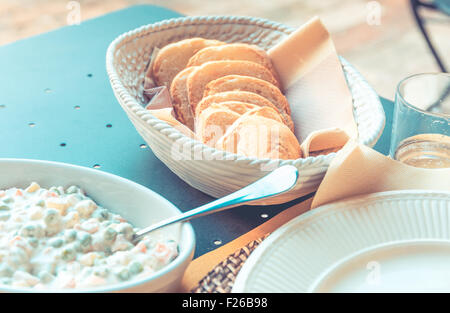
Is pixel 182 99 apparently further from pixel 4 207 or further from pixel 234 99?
pixel 4 207

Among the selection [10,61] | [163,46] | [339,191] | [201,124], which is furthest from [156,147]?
[10,61]

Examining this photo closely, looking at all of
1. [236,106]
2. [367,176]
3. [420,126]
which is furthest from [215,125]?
[420,126]

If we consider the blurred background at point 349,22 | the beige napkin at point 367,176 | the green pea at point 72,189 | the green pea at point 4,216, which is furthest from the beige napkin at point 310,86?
the blurred background at point 349,22

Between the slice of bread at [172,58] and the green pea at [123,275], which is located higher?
the slice of bread at [172,58]

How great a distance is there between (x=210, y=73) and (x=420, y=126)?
17.0 inches

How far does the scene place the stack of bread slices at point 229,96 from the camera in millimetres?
880

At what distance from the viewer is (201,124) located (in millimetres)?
955

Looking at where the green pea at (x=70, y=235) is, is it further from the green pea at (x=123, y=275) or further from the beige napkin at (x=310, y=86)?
the beige napkin at (x=310, y=86)

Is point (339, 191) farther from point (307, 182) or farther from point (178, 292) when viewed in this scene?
point (178, 292)

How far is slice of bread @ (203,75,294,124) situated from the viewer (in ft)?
3.43

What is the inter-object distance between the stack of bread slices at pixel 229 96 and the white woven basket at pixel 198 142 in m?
0.06

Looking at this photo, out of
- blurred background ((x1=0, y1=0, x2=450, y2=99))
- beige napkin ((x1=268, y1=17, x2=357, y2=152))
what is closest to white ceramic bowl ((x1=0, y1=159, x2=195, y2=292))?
beige napkin ((x1=268, y1=17, x2=357, y2=152))

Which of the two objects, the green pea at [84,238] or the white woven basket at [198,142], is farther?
the white woven basket at [198,142]

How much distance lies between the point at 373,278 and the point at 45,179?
21.4 inches
